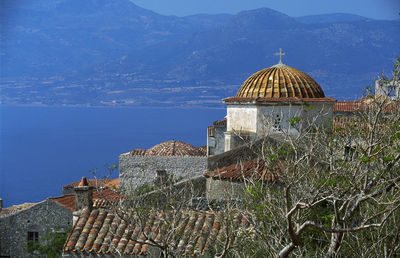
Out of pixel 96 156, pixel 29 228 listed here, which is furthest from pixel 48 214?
pixel 96 156

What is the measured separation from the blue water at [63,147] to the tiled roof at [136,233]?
48.6 m

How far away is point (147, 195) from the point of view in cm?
1463

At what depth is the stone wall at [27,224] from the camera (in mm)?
18922

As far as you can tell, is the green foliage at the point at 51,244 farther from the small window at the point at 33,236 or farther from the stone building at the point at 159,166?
the stone building at the point at 159,166

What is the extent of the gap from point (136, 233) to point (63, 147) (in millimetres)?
122814

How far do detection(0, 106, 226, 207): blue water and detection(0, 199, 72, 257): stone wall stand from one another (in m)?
40.4

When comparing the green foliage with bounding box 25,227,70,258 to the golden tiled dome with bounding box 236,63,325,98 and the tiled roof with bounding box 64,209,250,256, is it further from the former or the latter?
the golden tiled dome with bounding box 236,63,325,98

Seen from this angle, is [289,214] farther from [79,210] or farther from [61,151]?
[61,151]

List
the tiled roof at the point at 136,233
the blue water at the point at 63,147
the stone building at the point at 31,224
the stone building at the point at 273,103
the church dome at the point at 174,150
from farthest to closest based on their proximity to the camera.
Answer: the blue water at the point at 63,147, the church dome at the point at 174,150, the stone building at the point at 273,103, the stone building at the point at 31,224, the tiled roof at the point at 136,233

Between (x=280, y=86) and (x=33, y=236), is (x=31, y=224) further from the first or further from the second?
(x=280, y=86)

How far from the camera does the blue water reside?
289 ft

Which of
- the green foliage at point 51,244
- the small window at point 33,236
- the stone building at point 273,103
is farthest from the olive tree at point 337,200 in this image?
the small window at point 33,236

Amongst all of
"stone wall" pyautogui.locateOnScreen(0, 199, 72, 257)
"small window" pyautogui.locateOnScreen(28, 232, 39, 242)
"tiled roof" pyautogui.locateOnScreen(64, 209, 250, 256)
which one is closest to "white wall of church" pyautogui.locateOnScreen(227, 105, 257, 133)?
"stone wall" pyautogui.locateOnScreen(0, 199, 72, 257)

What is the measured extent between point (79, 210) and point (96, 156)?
98.9m
